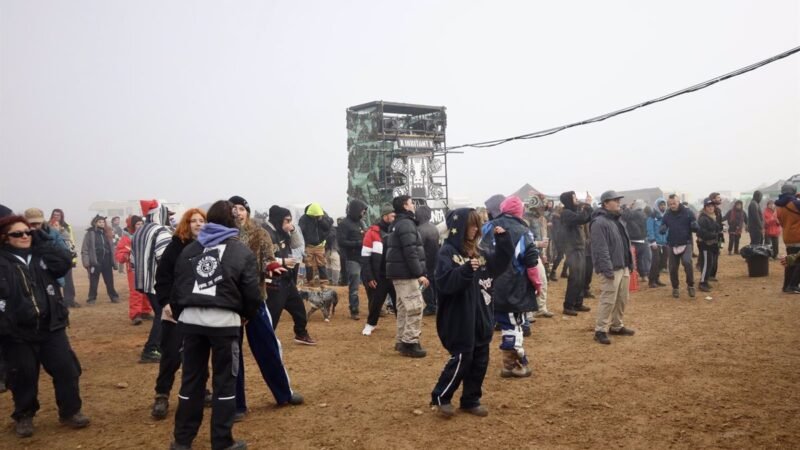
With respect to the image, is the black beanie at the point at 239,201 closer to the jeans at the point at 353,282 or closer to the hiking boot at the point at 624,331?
the jeans at the point at 353,282

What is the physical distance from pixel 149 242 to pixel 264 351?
2.09m

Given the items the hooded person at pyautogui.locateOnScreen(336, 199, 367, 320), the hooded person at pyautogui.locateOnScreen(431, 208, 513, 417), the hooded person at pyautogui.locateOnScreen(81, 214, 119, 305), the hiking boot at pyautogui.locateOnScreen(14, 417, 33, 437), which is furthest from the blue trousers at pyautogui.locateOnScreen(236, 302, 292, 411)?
the hooded person at pyautogui.locateOnScreen(81, 214, 119, 305)

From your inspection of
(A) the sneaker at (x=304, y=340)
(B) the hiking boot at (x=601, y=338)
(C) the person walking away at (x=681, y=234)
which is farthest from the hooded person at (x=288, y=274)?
(C) the person walking away at (x=681, y=234)

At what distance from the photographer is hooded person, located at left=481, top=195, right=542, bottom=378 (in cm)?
598

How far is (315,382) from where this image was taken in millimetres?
6223

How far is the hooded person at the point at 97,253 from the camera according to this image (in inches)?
524

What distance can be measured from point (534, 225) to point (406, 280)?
24.7ft

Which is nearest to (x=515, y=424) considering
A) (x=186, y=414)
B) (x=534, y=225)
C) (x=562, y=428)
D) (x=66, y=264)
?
(x=562, y=428)

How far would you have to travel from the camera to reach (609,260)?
7508 mm

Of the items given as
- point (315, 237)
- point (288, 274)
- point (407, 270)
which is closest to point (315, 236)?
point (315, 237)

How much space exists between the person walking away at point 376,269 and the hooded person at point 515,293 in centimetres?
257

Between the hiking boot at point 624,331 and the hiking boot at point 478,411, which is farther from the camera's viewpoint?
the hiking boot at point 624,331

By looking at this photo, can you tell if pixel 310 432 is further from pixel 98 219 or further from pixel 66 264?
pixel 98 219

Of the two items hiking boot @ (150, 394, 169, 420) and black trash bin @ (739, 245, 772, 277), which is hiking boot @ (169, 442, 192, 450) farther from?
black trash bin @ (739, 245, 772, 277)
